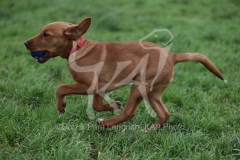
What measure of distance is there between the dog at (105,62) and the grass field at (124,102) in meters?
0.38

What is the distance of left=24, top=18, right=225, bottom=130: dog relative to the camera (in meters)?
4.88

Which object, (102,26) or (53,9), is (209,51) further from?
(53,9)

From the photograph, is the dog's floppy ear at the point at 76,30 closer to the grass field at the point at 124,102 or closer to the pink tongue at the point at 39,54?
the pink tongue at the point at 39,54

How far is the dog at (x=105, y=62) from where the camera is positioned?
4.88 metres

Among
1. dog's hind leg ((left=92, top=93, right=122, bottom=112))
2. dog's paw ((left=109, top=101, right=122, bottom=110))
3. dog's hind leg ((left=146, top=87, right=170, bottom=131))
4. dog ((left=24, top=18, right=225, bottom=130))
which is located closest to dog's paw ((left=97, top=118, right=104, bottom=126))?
dog ((left=24, top=18, right=225, bottom=130))

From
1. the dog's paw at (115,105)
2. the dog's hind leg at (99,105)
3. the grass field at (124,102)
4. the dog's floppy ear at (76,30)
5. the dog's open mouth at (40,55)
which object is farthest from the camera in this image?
the dog's paw at (115,105)

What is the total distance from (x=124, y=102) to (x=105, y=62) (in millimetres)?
1204

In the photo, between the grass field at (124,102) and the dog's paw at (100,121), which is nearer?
the grass field at (124,102)

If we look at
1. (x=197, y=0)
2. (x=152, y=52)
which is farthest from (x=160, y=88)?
(x=197, y=0)

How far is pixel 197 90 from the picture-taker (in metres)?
6.58

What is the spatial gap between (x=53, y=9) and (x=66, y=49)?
25.1 ft

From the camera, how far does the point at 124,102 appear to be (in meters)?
6.09

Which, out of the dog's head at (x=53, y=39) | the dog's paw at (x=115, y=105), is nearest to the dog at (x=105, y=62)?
the dog's head at (x=53, y=39)

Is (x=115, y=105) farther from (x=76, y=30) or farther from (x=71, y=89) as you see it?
(x=76, y=30)
